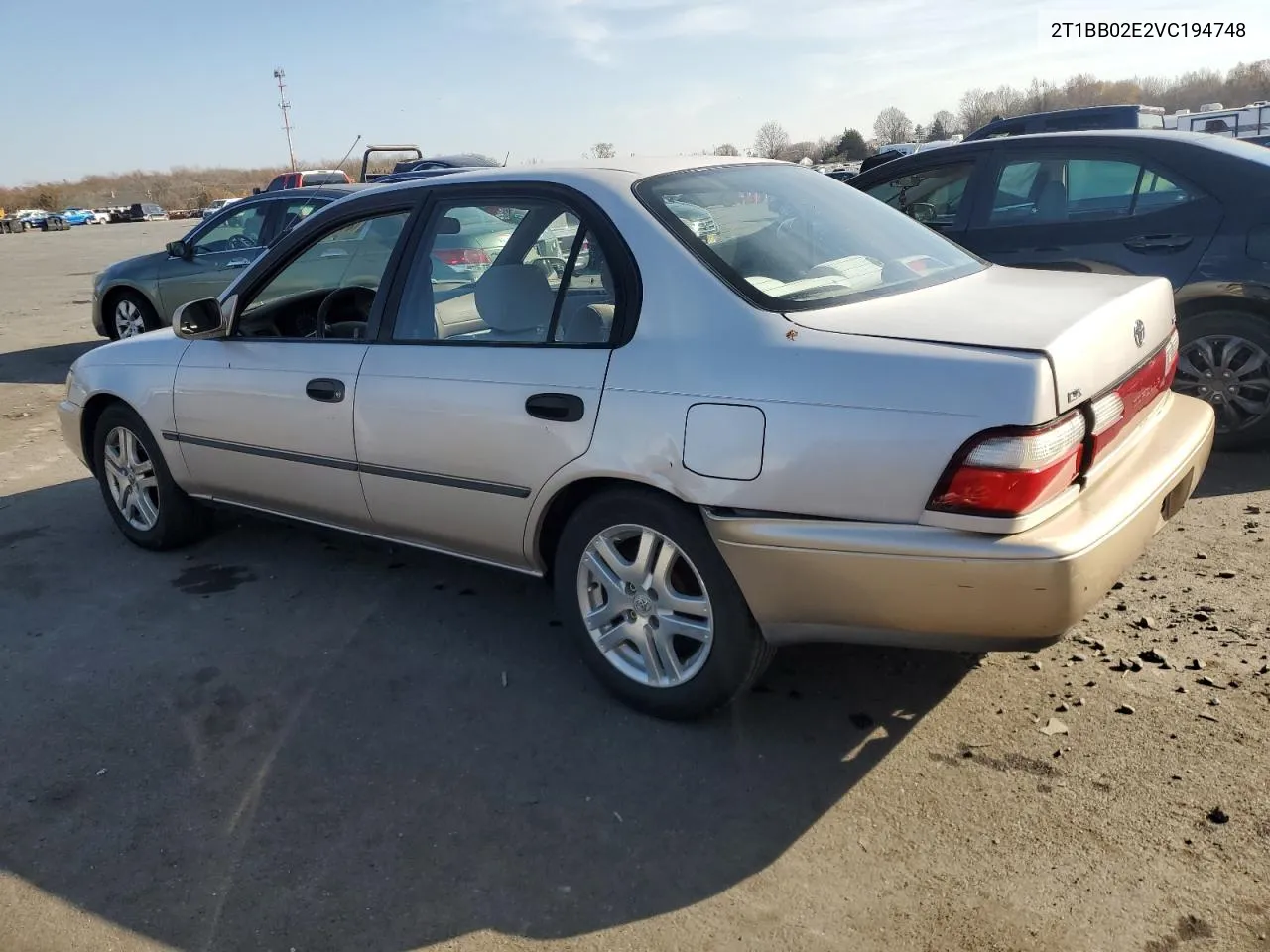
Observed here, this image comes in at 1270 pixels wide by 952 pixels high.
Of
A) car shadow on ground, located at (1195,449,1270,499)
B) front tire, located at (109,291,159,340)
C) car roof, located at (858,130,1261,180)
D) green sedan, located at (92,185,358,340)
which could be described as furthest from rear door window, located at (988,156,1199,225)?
front tire, located at (109,291,159,340)

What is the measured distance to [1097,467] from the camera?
2826mm

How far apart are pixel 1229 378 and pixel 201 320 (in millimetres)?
5021

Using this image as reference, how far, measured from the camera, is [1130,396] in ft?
9.88

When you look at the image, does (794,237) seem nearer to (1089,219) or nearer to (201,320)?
(201,320)

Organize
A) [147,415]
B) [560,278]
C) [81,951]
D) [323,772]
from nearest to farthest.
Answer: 1. [81,951]
2. [323,772]
3. [560,278]
4. [147,415]

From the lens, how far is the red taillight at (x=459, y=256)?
12.1ft

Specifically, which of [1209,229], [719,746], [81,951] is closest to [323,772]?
[81,951]

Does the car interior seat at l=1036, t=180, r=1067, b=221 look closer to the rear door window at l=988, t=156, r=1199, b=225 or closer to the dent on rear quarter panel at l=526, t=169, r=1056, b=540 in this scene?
the rear door window at l=988, t=156, r=1199, b=225

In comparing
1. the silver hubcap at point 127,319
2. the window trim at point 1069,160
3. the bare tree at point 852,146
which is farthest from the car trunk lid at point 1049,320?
the bare tree at point 852,146

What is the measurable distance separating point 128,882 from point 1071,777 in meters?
2.52

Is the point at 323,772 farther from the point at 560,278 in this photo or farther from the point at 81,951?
the point at 560,278

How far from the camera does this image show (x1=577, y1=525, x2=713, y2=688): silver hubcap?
307 centimetres

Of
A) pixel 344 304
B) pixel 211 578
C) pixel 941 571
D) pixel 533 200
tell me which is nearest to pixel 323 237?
pixel 344 304

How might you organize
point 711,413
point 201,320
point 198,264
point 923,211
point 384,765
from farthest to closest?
point 198,264
point 923,211
point 201,320
point 384,765
point 711,413
